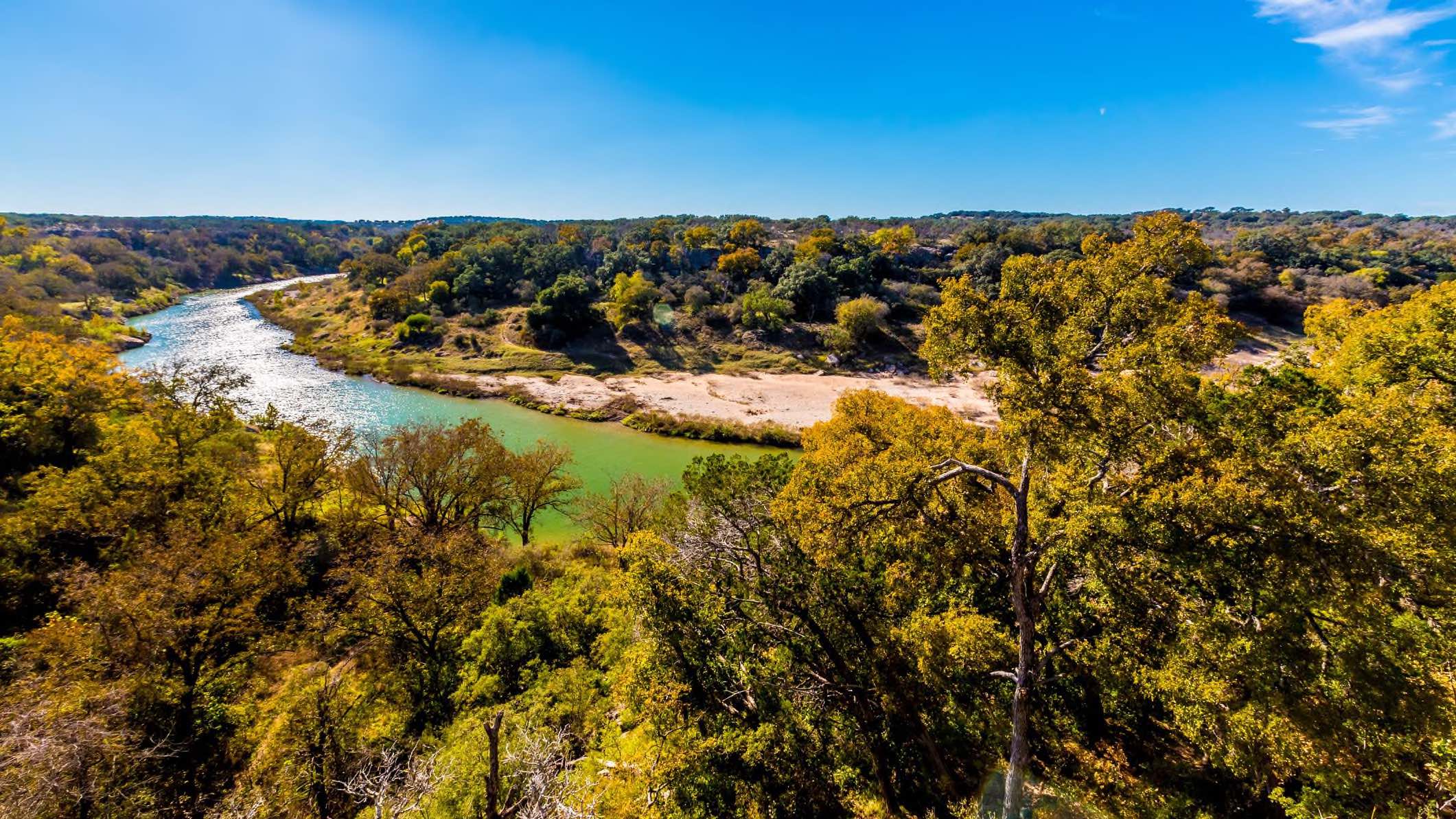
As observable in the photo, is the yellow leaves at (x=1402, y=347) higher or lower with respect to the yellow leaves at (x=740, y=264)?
lower

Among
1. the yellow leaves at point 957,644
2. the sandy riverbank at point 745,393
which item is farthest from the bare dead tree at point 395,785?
the sandy riverbank at point 745,393

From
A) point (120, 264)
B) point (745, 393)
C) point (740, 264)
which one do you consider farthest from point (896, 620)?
point (120, 264)

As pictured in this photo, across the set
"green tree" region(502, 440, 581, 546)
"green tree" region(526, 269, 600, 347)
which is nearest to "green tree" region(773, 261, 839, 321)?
"green tree" region(526, 269, 600, 347)

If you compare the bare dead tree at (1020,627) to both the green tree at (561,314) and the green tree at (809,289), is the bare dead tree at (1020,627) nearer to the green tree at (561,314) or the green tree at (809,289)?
the green tree at (561,314)

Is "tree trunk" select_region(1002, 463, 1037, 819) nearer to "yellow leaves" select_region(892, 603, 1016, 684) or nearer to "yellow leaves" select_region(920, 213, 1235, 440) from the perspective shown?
"yellow leaves" select_region(892, 603, 1016, 684)

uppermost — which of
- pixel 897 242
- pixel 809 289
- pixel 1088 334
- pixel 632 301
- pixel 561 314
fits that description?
pixel 897 242

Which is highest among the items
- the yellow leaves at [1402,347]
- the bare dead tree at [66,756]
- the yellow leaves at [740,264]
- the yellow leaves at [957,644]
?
the yellow leaves at [740,264]

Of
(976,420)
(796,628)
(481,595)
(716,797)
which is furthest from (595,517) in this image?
(976,420)

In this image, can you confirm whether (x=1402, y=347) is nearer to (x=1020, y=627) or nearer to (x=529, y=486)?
(x=1020, y=627)
